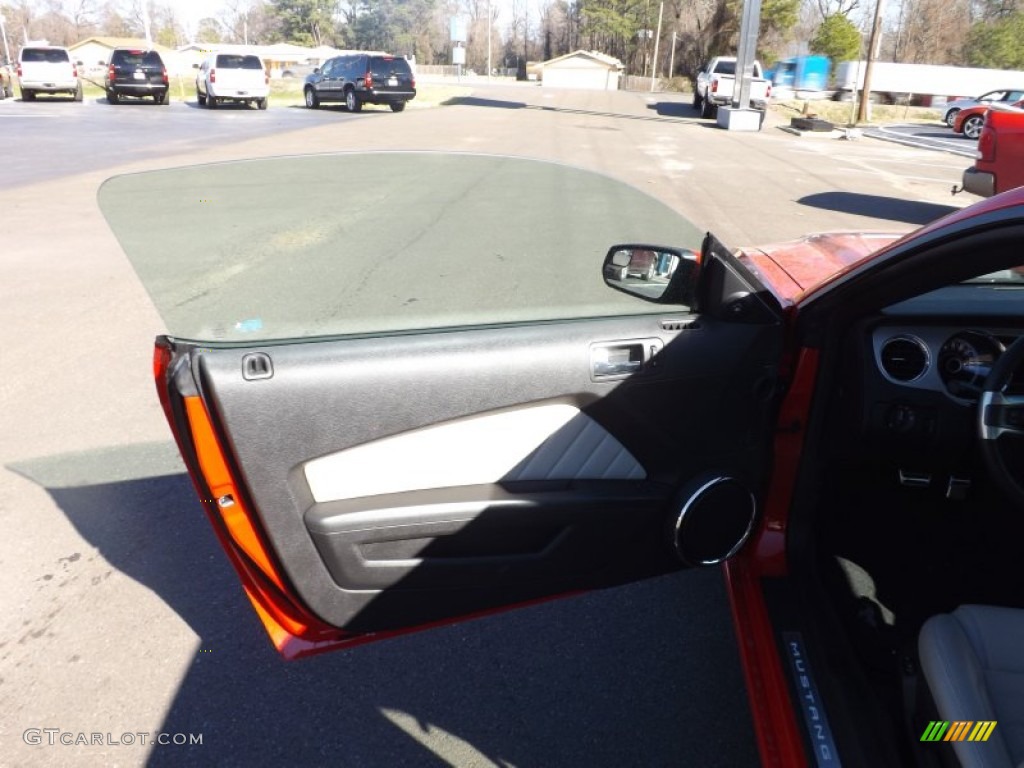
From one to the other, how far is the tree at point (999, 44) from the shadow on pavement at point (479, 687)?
6037 centimetres

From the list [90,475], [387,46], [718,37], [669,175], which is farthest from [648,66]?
[90,475]

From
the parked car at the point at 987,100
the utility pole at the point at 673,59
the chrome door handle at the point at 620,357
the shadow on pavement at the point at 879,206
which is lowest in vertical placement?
the shadow on pavement at the point at 879,206

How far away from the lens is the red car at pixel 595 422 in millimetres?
1876

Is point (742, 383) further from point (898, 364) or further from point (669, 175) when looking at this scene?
point (669, 175)

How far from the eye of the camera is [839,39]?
52000mm

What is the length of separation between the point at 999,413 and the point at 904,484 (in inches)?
19.1

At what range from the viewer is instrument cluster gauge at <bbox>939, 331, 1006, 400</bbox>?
8.66 feet

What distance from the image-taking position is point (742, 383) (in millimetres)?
2258

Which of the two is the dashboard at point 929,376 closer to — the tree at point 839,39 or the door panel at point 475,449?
the door panel at point 475,449

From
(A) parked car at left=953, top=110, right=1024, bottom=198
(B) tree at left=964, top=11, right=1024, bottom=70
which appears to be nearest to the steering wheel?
(A) parked car at left=953, top=110, right=1024, bottom=198

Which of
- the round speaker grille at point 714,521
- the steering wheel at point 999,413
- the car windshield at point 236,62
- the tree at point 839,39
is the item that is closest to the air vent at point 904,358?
the steering wheel at point 999,413

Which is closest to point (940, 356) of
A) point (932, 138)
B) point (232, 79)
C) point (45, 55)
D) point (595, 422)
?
point (595, 422)

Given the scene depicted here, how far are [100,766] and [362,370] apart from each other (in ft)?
4.84

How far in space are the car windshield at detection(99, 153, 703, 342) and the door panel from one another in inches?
5.0
